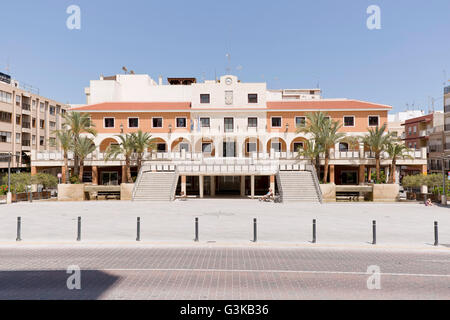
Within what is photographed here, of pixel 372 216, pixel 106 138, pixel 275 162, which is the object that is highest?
pixel 106 138

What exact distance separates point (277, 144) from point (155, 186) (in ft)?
62.0

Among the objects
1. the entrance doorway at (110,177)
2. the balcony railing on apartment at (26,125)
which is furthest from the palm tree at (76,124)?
the balcony railing on apartment at (26,125)

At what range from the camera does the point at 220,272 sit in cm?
1112


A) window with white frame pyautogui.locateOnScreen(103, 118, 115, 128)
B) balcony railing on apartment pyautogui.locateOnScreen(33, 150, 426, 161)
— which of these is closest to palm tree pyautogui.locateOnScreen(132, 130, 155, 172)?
balcony railing on apartment pyautogui.locateOnScreen(33, 150, 426, 161)

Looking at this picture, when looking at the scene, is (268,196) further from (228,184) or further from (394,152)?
(394,152)

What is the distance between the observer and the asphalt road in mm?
9219

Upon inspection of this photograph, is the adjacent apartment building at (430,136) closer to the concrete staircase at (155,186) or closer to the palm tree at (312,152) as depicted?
the palm tree at (312,152)

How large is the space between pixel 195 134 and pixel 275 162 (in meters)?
11.2

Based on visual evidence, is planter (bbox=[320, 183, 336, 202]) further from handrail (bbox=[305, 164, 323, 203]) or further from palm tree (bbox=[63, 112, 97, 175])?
palm tree (bbox=[63, 112, 97, 175])

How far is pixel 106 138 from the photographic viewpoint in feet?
159

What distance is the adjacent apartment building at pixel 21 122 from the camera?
60.3 metres

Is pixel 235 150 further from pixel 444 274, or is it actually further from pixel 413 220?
pixel 444 274

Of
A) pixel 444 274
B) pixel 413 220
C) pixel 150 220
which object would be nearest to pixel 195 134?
pixel 150 220

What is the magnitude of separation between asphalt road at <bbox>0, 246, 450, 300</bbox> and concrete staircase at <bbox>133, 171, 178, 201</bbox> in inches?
855
